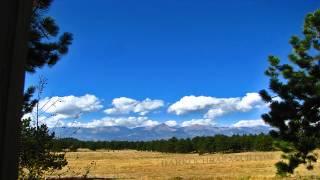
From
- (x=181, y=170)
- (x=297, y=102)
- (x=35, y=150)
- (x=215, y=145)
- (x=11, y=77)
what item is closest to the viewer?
(x=11, y=77)

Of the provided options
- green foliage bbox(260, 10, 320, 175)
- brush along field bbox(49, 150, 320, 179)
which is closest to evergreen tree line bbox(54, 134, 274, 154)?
brush along field bbox(49, 150, 320, 179)

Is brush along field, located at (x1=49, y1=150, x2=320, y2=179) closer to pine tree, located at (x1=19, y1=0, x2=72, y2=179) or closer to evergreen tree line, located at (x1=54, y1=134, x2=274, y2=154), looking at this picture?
pine tree, located at (x1=19, y1=0, x2=72, y2=179)

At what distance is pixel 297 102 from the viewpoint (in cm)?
1673

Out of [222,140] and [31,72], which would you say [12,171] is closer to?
[31,72]

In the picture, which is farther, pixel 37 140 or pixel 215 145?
pixel 215 145

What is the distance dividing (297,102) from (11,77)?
15627 mm

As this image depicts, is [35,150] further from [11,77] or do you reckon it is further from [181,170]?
[181,170]

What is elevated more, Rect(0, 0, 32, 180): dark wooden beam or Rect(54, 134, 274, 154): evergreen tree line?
Rect(54, 134, 274, 154): evergreen tree line

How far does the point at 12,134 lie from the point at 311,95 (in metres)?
15.7

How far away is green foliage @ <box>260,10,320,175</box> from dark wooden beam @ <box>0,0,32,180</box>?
15169 mm

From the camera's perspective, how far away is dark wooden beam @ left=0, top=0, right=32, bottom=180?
6.48 feet

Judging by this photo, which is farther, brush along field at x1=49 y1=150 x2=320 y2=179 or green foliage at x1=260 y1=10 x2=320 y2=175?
brush along field at x1=49 y1=150 x2=320 y2=179

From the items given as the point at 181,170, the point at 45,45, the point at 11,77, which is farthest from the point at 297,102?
the point at 181,170

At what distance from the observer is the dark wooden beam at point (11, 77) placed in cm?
198
